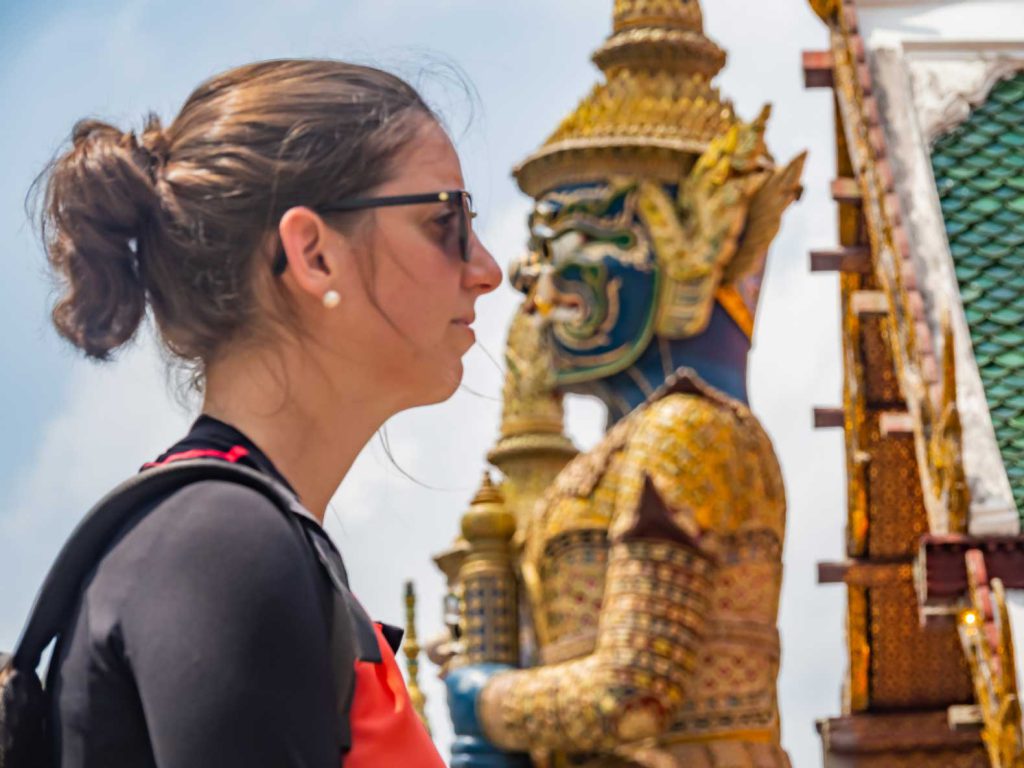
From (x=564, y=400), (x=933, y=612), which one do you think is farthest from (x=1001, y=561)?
(x=564, y=400)

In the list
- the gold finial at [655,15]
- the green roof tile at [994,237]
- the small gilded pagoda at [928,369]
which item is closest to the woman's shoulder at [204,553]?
the small gilded pagoda at [928,369]

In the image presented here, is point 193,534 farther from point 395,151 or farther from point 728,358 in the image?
point 728,358

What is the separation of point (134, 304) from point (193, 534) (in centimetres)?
43

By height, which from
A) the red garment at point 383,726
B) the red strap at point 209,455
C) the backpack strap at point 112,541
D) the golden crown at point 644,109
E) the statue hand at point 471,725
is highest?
the golden crown at point 644,109

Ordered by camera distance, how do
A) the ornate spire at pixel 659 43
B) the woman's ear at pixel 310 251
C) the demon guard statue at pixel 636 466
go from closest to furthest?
the woman's ear at pixel 310 251
the demon guard statue at pixel 636 466
the ornate spire at pixel 659 43

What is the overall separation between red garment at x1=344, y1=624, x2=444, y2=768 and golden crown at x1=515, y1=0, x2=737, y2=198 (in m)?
7.59

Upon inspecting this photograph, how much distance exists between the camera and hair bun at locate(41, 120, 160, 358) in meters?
2.16

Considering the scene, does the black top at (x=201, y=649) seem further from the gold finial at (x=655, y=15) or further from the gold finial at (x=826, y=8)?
the gold finial at (x=655, y=15)

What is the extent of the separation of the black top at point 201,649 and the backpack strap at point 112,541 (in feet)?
0.05

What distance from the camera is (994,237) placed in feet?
27.1

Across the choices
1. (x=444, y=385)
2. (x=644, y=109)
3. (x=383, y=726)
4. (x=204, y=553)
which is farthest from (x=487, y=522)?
(x=204, y=553)

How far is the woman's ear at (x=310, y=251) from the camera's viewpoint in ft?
6.88

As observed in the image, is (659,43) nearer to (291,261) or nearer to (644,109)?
(644,109)

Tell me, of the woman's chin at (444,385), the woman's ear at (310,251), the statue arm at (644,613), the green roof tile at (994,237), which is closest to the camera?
the woman's ear at (310,251)
